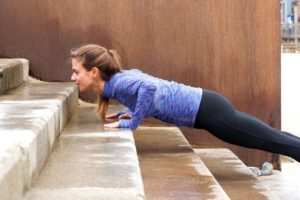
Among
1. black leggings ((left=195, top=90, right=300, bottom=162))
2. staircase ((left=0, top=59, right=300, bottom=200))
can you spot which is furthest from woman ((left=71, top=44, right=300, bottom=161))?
staircase ((left=0, top=59, right=300, bottom=200))

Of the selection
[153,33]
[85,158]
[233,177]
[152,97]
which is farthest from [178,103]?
[153,33]

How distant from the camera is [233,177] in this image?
18.0ft

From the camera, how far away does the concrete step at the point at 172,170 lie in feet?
13.3

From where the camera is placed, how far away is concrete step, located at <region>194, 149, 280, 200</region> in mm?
4922

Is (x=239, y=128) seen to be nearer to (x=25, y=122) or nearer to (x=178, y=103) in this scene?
(x=178, y=103)

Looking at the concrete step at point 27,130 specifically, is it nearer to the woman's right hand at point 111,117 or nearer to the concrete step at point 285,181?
the woman's right hand at point 111,117

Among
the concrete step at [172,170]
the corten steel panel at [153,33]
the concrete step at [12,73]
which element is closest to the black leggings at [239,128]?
the concrete step at [172,170]

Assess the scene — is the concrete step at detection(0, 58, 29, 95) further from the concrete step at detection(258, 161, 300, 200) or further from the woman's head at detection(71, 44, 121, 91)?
the concrete step at detection(258, 161, 300, 200)

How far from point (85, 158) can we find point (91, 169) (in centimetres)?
28

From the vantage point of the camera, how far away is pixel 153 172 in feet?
14.9

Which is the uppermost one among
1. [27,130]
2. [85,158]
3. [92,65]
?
[92,65]

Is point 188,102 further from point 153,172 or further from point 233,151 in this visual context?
point 233,151

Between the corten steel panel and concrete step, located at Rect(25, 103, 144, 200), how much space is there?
2269mm

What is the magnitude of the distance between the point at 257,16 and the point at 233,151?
1.40 metres
